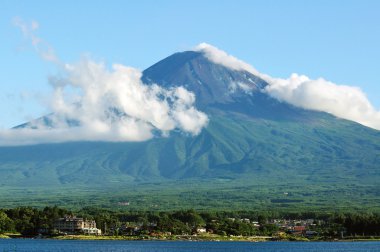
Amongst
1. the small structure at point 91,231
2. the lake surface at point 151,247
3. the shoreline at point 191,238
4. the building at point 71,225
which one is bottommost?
the lake surface at point 151,247

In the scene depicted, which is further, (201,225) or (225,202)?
(225,202)

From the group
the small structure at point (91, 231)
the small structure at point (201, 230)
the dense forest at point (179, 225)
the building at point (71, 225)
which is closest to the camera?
the building at point (71, 225)

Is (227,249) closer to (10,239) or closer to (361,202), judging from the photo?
(10,239)

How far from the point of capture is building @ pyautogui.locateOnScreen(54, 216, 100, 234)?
109 m

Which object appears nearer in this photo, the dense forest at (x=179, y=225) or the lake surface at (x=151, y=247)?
the lake surface at (x=151, y=247)

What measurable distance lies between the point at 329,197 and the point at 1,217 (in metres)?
107

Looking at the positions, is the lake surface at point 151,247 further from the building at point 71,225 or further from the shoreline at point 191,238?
the building at point 71,225

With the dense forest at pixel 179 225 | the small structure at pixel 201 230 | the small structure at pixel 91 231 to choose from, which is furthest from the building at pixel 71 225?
the small structure at pixel 201 230

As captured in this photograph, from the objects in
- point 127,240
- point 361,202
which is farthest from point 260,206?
point 127,240

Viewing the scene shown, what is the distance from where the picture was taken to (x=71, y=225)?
10925cm

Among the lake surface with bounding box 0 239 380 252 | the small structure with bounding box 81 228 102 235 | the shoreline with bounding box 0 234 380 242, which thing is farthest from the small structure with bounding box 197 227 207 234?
the small structure with bounding box 81 228 102 235

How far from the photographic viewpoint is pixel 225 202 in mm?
190625

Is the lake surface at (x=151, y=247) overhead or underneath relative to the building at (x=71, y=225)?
underneath

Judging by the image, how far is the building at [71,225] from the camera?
109 meters
